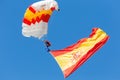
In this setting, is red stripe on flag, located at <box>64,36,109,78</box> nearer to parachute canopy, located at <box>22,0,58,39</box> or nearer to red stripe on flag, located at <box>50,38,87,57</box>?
red stripe on flag, located at <box>50,38,87,57</box>

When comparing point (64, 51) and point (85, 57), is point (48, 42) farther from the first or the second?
point (85, 57)

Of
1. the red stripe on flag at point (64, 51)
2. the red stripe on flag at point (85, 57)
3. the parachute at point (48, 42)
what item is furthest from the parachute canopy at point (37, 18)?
the red stripe on flag at point (85, 57)

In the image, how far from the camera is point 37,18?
60625mm

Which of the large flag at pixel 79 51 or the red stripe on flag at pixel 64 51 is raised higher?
the red stripe on flag at pixel 64 51

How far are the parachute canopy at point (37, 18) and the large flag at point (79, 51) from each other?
88.6 inches

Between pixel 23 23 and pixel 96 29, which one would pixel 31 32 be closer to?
pixel 23 23

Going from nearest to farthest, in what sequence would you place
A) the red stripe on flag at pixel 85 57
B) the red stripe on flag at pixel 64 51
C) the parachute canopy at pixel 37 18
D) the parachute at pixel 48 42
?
the red stripe on flag at pixel 85 57 → the parachute at pixel 48 42 → the parachute canopy at pixel 37 18 → the red stripe on flag at pixel 64 51

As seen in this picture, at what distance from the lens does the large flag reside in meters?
58.4

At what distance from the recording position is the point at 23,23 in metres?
59.4

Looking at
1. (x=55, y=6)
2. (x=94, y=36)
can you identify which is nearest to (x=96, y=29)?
(x=94, y=36)

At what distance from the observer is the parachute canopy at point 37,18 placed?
195 ft

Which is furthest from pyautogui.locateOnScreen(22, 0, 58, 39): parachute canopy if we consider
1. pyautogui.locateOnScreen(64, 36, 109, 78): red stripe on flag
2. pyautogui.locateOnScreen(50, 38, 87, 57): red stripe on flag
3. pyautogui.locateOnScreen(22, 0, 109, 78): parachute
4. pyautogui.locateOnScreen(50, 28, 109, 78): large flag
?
pyautogui.locateOnScreen(64, 36, 109, 78): red stripe on flag

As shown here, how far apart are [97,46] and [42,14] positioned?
5.73 m

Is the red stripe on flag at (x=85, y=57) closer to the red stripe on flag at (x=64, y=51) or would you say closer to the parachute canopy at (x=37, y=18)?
the red stripe on flag at (x=64, y=51)
